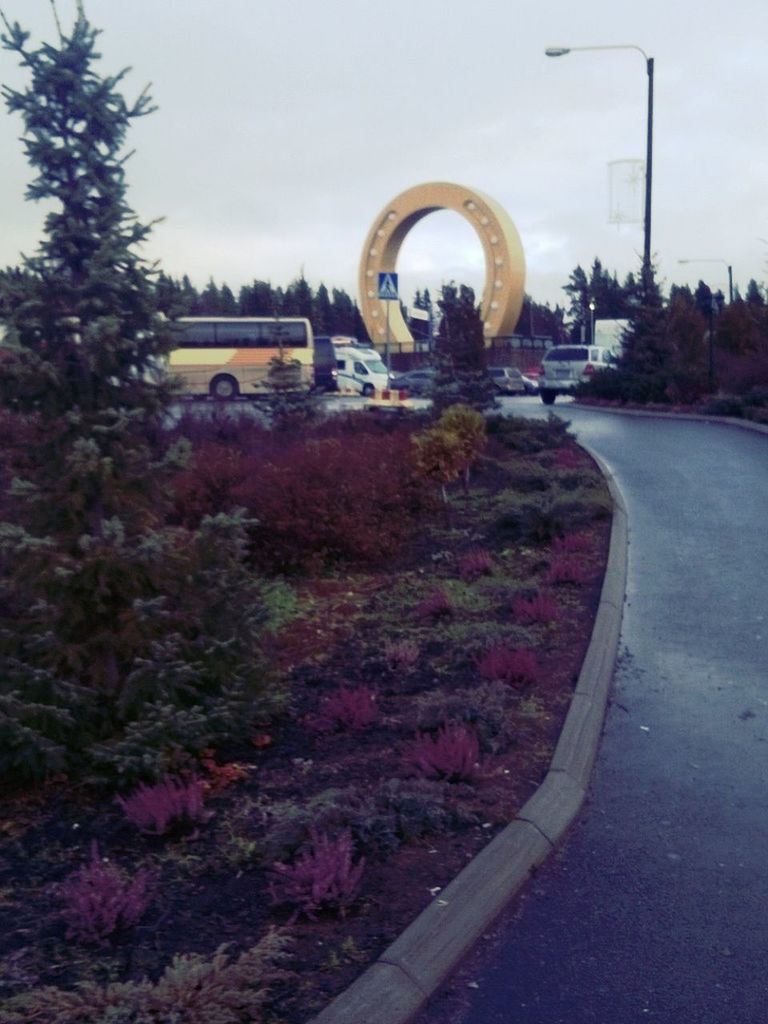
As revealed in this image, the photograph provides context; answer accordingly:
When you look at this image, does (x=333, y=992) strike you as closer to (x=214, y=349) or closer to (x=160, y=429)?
(x=160, y=429)

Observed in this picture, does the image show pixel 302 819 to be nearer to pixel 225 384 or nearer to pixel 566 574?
pixel 566 574

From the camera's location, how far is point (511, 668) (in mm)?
7828

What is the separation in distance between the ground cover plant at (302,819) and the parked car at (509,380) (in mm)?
40844

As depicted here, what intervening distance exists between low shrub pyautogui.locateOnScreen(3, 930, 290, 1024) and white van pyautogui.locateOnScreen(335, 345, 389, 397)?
4751 centimetres

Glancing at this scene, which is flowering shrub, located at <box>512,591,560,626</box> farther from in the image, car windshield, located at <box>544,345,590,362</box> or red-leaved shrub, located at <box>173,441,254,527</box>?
car windshield, located at <box>544,345,590,362</box>

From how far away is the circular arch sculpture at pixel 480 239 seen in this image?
50094mm

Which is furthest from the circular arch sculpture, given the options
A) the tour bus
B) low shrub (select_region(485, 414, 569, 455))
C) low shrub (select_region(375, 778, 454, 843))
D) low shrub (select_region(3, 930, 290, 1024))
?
low shrub (select_region(3, 930, 290, 1024))

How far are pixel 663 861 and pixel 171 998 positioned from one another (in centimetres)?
243

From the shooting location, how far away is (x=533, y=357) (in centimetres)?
6969

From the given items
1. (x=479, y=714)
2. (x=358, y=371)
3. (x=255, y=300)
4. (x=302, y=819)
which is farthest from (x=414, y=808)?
(x=255, y=300)

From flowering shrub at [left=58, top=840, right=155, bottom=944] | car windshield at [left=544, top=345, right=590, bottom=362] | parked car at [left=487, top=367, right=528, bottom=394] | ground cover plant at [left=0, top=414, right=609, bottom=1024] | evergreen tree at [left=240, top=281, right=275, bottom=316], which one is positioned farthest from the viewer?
evergreen tree at [left=240, top=281, right=275, bottom=316]

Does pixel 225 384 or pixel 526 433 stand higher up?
pixel 526 433

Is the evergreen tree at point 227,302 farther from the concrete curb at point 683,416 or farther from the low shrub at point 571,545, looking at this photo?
the low shrub at point 571,545

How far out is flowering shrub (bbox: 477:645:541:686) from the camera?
7797 mm
